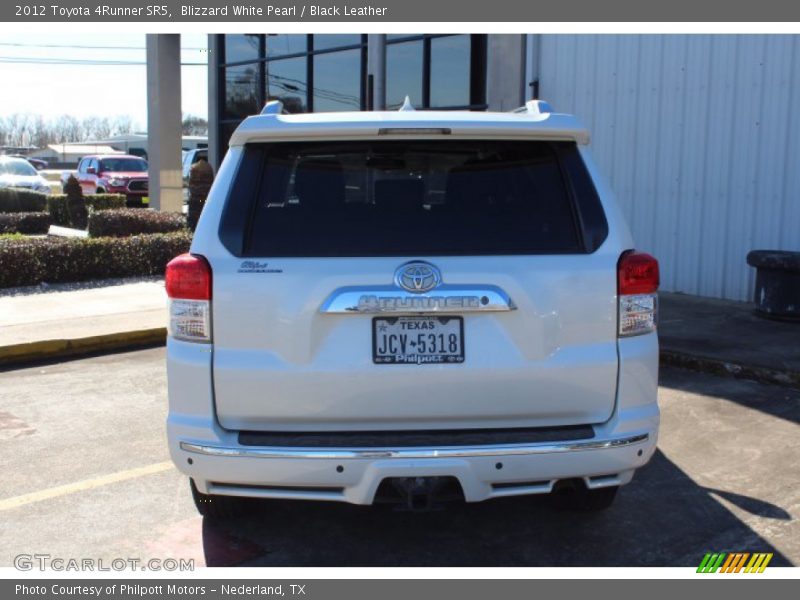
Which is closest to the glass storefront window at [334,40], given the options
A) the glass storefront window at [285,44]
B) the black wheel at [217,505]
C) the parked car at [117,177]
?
the glass storefront window at [285,44]

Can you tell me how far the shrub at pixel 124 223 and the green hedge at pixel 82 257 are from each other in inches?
87.6

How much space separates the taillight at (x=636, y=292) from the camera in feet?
12.0

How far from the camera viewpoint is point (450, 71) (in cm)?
1448

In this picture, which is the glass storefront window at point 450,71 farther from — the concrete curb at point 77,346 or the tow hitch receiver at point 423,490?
the tow hitch receiver at point 423,490

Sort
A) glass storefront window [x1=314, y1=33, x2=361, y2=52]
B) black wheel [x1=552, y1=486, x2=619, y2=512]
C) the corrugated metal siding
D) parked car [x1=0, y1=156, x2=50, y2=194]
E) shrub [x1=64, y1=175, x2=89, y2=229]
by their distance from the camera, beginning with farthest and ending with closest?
parked car [x1=0, y1=156, x2=50, y2=194] < shrub [x1=64, y1=175, x2=89, y2=229] < glass storefront window [x1=314, y1=33, x2=361, y2=52] < the corrugated metal siding < black wheel [x1=552, y1=486, x2=619, y2=512]

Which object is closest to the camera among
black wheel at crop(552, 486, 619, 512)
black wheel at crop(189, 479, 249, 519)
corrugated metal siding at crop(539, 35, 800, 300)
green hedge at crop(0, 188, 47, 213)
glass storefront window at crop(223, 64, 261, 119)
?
black wheel at crop(189, 479, 249, 519)

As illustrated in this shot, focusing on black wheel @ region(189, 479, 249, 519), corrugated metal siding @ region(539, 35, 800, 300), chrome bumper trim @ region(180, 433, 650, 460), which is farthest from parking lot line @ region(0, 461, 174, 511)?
corrugated metal siding @ region(539, 35, 800, 300)

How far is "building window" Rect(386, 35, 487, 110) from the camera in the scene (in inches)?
549

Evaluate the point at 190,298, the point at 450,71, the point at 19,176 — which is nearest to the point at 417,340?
the point at 190,298

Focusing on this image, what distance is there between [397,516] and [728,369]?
3.96m

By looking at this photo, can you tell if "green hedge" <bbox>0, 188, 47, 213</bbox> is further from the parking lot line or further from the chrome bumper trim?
the chrome bumper trim

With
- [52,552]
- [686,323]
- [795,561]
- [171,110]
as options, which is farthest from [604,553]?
[171,110]

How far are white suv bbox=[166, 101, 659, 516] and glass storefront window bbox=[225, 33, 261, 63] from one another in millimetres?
17225

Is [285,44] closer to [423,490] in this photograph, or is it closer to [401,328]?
[401,328]
